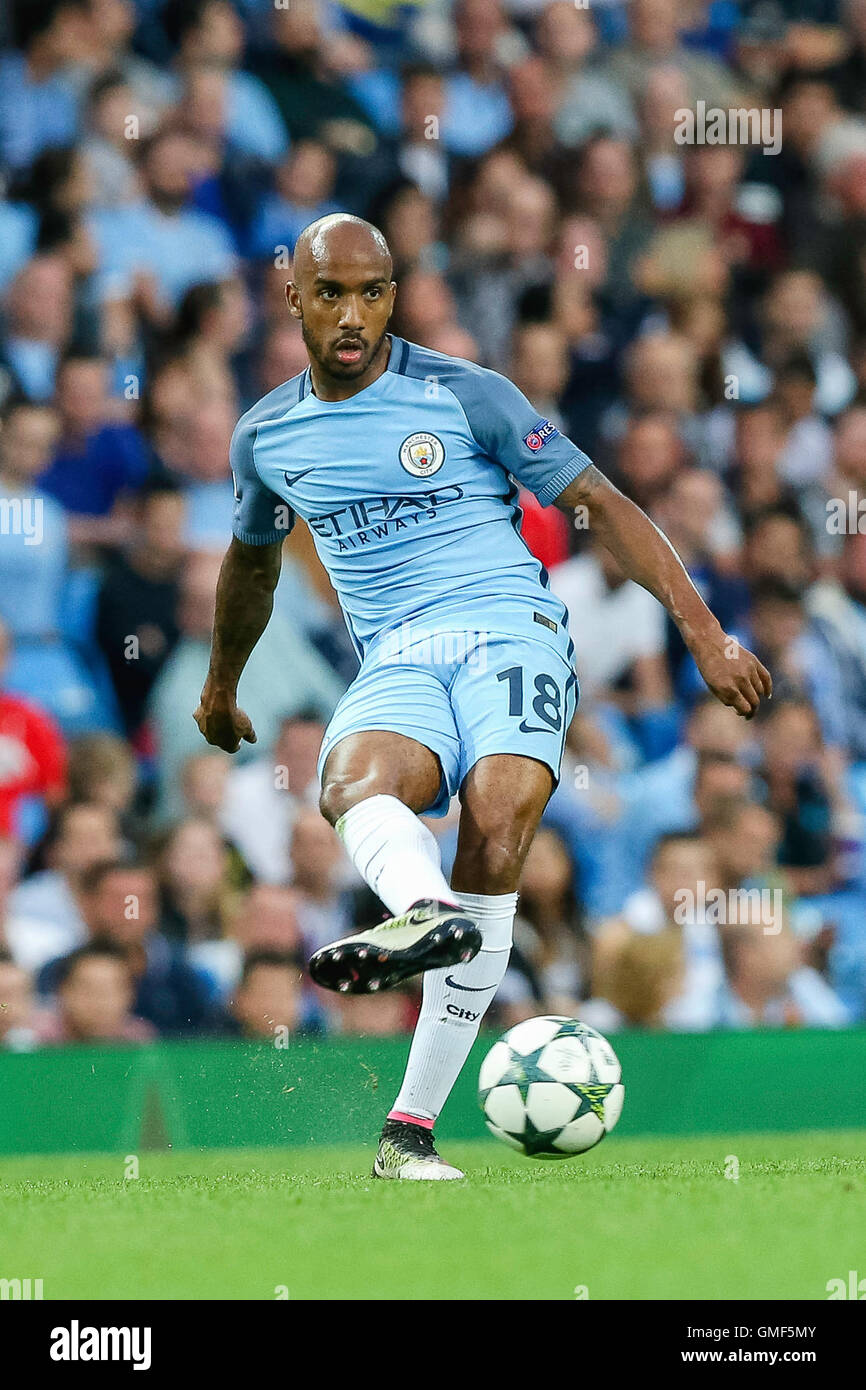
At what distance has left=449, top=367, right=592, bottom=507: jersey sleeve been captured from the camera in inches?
201

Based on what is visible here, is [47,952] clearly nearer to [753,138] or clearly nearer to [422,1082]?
[422,1082]

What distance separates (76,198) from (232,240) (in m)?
0.71

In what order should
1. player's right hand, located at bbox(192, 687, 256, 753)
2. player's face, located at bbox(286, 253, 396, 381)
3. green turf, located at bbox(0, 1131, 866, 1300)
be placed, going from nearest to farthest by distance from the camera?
green turf, located at bbox(0, 1131, 866, 1300), player's face, located at bbox(286, 253, 396, 381), player's right hand, located at bbox(192, 687, 256, 753)

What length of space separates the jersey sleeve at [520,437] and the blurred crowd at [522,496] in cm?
288

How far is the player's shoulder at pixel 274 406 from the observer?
17.5 feet

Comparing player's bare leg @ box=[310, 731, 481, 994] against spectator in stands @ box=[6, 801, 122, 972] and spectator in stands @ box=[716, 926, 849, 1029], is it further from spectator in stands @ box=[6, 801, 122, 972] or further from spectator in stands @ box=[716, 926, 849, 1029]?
spectator in stands @ box=[716, 926, 849, 1029]

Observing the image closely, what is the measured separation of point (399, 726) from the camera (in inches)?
192

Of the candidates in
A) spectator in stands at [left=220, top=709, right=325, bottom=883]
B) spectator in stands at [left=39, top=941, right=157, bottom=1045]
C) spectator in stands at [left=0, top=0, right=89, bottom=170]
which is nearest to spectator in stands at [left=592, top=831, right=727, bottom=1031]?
spectator in stands at [left=220, top=709, right=325, bottom=883]

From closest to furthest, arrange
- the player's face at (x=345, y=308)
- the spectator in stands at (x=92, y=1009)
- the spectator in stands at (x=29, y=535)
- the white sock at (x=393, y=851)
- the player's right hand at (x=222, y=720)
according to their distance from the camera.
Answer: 1. the white sock at (x=393, y=851)
2. the player's face at (x=345, y=308)
3. the player's right hand at (x=222, y=720)
4. the spectator in stands at (x=92, y=1009)
5. the spectator in stands at (x=29, y=535)

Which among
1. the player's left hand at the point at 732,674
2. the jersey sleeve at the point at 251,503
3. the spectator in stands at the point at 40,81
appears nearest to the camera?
the player's left hand at the point at 732,674

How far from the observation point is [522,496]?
8.81m

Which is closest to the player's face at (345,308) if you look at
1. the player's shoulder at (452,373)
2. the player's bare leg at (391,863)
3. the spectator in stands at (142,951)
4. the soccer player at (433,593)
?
the soccer player at (433,593)

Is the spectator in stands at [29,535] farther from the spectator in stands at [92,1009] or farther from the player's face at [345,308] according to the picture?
the player's face at [345,308]
